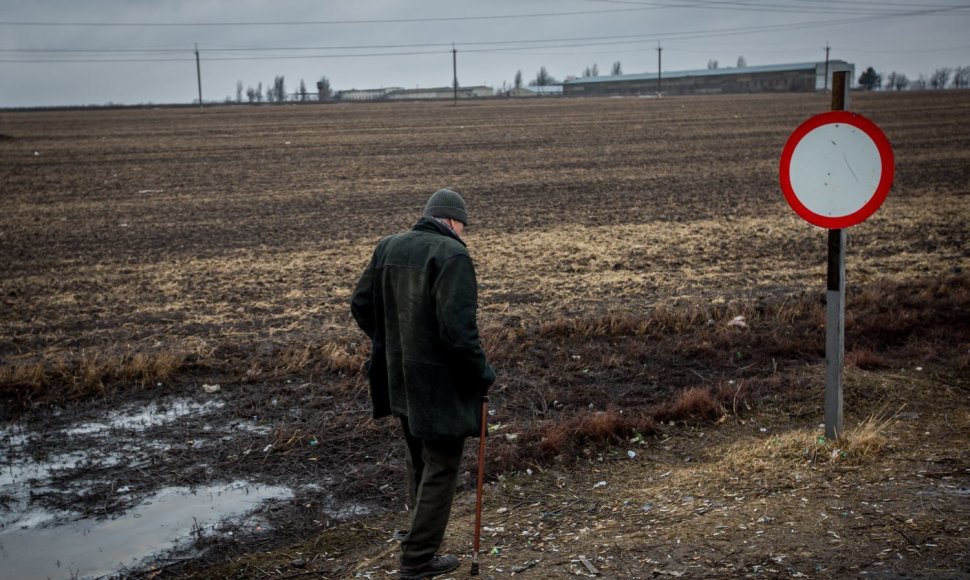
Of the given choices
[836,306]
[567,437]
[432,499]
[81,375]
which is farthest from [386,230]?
[432,499]

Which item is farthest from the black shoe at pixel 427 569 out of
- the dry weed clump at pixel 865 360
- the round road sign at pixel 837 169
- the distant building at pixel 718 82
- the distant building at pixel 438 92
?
the distant building at pixel 438 92

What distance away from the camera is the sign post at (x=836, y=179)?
5.34m

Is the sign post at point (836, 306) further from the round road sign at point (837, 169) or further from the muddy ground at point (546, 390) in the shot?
the muddy ground at point (546, 390)

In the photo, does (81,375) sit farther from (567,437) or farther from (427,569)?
(427,569)

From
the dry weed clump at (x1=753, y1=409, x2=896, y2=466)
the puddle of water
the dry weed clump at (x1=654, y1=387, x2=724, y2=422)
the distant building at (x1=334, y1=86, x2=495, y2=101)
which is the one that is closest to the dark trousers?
the puddle of water

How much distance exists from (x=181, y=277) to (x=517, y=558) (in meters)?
9.18

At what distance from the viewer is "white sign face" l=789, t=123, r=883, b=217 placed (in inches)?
211

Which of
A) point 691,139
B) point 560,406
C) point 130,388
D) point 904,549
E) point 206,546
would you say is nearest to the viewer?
point 904,549

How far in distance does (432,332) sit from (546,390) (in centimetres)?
345

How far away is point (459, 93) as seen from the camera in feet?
445

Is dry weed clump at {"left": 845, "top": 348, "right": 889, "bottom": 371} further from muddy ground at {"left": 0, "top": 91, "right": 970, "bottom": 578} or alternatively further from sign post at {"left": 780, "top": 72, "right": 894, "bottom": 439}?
sign post at {"left": 780, "top": 72, "right": 894, "bottom": 439}

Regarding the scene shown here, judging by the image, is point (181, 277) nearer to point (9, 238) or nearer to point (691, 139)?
point (9, 238)

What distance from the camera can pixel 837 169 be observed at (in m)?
5.43

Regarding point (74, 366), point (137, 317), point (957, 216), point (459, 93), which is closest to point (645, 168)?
point (957, 216)
